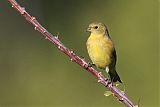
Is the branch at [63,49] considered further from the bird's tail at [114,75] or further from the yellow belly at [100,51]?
the yellow belly at [100,51]

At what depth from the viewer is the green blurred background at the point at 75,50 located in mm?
12970

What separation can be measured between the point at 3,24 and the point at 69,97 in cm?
639

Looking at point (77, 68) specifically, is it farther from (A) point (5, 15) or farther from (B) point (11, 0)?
(B) point (11, 0)

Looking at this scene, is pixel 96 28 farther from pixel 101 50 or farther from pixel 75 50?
pixel 75 50

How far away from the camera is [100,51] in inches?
232

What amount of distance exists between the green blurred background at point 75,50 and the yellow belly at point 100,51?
5001 millimetres

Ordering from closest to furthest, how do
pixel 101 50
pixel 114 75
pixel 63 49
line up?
1. pixel 63 49
2. pixel 114 75
3. pixel 101 50


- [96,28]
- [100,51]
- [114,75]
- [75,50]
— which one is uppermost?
[75,50]

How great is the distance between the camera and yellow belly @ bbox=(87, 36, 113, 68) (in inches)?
230

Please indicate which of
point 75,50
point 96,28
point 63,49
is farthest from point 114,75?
point 75,50

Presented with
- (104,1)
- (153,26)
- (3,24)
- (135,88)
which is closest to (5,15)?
(3,24)

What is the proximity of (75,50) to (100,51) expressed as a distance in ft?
29.3

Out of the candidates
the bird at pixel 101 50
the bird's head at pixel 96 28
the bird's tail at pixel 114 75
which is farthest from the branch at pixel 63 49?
the bird's head at pixel 96 28

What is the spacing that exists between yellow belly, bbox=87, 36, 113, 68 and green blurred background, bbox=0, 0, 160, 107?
5001mm
